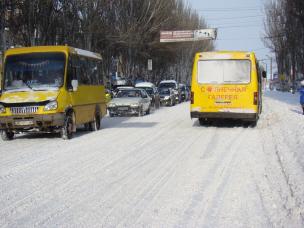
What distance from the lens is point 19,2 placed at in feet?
86.0

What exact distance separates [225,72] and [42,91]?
656 centimetres

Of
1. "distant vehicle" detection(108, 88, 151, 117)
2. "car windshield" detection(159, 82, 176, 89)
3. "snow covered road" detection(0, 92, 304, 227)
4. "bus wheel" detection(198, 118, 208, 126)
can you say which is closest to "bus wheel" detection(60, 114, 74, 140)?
"snow covered road" detection(0, 92, 304, 227)

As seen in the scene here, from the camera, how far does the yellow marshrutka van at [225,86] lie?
1684 cm

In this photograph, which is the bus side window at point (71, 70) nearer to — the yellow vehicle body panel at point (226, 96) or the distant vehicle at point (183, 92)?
the yellow vehicle body panel at point (226, 96)

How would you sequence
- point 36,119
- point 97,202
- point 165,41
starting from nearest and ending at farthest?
point 97,202 < point 36,119 < point 165,41

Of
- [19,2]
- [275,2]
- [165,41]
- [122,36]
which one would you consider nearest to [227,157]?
[19,2]

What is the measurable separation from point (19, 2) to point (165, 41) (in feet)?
91.2

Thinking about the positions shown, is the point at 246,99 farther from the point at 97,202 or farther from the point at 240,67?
the point at 97,202

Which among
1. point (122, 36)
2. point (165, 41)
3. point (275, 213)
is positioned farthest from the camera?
point (165, 41)

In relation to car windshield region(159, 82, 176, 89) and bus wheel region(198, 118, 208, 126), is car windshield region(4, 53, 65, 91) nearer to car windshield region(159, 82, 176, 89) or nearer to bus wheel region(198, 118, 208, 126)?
bus wheel region(198, 118, 208, 126)

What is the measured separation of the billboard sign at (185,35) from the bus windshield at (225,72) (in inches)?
1350

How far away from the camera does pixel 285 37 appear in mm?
61875

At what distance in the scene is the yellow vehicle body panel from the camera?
55.2ft

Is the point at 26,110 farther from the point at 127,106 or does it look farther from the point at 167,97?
the point at 167,97
